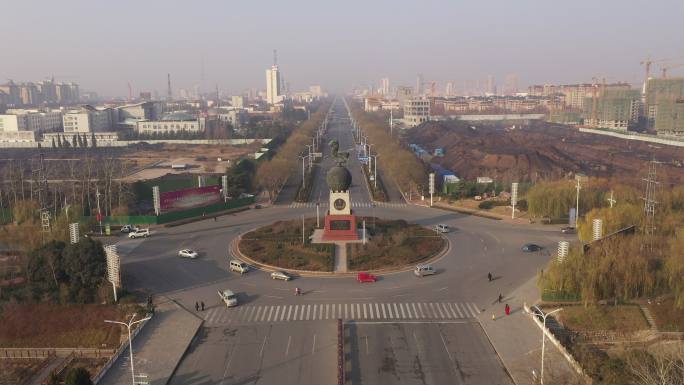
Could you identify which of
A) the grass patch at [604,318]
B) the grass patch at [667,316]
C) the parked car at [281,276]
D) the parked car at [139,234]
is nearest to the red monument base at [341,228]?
the parked car at [281,276]

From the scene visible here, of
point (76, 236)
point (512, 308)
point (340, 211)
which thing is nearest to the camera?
point (512, 308)

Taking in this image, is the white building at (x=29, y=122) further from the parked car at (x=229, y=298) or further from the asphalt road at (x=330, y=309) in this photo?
the parked car at (x=229, y=298)

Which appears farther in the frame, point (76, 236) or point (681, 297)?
point (76, 236)

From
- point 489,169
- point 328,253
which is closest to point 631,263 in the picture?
point 328,253

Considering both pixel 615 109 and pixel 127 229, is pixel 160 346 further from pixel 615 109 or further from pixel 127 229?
pixel 615 109

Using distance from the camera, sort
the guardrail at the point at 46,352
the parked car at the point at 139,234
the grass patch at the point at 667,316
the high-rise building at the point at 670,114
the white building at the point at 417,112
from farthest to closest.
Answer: the white building at the point at 417,112, the high-rise building at the point at 670,114, the parked car at the point at 139,234, the grass patch at the point at 667,316, the guardrail at the point at 46,352

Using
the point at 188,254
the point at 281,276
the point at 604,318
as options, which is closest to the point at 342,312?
the point at 281,276

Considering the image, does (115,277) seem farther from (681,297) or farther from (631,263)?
(681,297)
